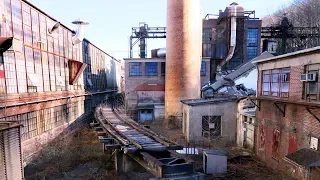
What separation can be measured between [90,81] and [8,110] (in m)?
14.5

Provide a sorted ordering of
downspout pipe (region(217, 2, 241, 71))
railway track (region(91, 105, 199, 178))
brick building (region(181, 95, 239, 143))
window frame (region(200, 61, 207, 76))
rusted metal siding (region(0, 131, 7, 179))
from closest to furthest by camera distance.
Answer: rusted metal siding (region(0, 131, 7, 179)), railway track (region(91, 105, 199, 178)), brick building (region(181, 95, 239, 143)), window frame (region(200, 61, 207, 76)), downspout pipe (region(217, 2, 241, 71))

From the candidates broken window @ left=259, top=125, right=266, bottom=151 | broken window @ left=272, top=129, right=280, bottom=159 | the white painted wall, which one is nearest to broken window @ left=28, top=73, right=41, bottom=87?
broken window @ left=259, top=125, right=266, bottom=151

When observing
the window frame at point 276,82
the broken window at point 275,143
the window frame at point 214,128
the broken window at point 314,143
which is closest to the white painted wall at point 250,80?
the window frame at point 214,128

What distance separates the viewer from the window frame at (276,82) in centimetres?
1019

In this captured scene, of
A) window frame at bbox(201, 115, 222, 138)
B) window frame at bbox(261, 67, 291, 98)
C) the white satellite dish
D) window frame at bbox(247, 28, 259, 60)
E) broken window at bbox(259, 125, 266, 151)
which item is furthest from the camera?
window frame at bbox(247, 28, 259, 60)

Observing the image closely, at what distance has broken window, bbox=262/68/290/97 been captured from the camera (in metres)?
10.2

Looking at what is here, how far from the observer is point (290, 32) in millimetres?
30750

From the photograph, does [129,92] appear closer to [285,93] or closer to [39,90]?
[39,90]

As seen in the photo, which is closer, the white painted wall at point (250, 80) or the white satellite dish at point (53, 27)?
the white satellite dish at point (53, 27)

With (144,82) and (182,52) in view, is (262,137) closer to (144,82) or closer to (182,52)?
(182,52)

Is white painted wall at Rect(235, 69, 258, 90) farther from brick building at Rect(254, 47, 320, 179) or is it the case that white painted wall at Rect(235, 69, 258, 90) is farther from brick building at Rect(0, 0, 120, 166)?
brick building at Rect(0, 0, 120, 166)

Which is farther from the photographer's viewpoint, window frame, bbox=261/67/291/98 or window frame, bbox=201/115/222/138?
window frame, bbox=201/115/222/138

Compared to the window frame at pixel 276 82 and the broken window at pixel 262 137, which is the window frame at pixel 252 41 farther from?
the broken window at pixel 262 137

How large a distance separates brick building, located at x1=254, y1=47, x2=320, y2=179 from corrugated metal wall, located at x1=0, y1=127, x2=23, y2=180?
8.12 meters
